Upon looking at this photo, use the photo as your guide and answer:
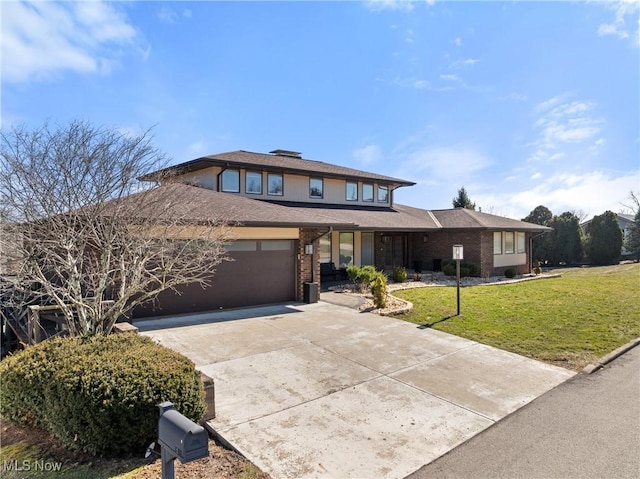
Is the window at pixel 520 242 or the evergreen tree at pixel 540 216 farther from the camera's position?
the evergreen tree at pixel 540 216

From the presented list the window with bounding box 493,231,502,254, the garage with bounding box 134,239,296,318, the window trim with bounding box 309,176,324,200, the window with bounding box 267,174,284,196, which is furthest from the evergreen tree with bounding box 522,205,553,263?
the garage with bounding box 134,239,296,318

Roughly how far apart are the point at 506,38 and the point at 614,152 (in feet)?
40.0

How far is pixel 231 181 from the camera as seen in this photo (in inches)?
626

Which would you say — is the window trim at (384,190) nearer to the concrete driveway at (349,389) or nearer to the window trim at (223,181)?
the window trim at (223,181)

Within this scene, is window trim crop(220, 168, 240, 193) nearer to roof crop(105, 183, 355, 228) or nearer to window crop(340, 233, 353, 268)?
roof crop(105, 183, 355, 228)

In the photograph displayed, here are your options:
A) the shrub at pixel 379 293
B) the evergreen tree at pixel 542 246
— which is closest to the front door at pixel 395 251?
the shrub at pixel 379 293

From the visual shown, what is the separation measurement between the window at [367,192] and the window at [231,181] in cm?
788

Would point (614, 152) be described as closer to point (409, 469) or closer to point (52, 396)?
point (409, 469)

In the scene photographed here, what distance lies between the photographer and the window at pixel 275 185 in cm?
1698

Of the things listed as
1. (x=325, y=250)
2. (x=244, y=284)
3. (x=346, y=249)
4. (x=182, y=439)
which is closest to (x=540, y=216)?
(x=346, y=249)

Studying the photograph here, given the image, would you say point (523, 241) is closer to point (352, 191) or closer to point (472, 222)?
point (472, 222)

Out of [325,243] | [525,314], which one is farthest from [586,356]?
[325,243]

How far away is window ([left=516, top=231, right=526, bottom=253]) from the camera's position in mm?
22500

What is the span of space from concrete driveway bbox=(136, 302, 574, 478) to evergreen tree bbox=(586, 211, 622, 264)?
31.2 m
